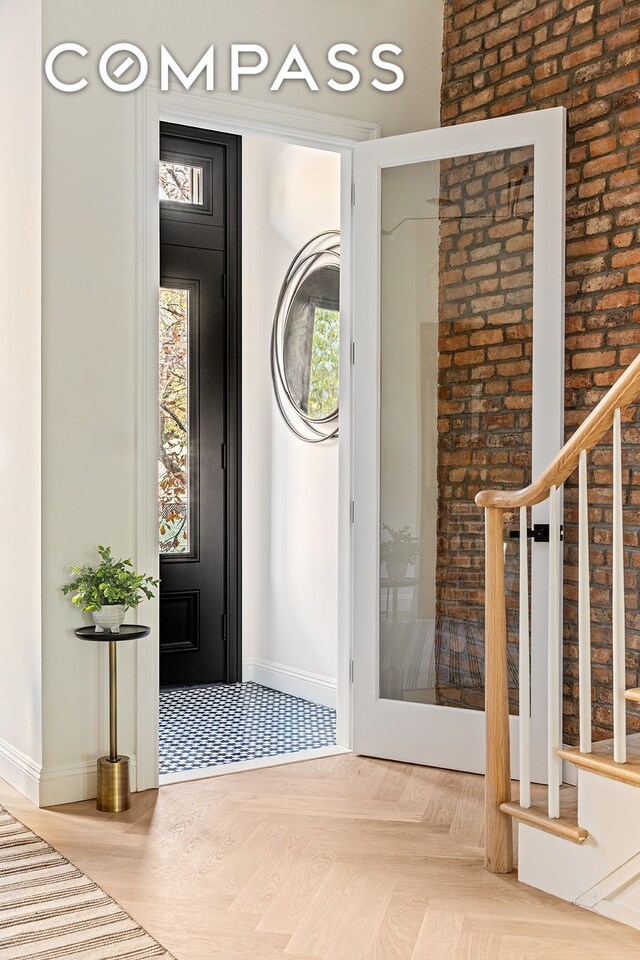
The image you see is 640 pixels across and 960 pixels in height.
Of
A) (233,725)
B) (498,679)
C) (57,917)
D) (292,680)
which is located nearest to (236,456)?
(292,680)

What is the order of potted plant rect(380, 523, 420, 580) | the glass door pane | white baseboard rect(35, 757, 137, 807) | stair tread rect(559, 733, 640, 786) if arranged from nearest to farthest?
1. stair tread rect(559, 733, 640, 786)
2. white baseboard rect(35, 757, 137, 807)
3. the glass door pane
4. potted plant rect(380, 523, 420, 580)

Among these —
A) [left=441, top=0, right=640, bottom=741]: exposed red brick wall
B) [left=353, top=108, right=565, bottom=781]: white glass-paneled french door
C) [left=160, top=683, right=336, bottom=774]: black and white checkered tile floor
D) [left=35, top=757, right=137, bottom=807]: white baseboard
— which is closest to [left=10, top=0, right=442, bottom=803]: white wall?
[left=35, top=757, right=137, bottom=807]: white baseboard

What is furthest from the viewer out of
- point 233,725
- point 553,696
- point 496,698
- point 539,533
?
point 233,725

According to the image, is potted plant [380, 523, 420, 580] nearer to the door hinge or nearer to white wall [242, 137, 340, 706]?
the door hinge

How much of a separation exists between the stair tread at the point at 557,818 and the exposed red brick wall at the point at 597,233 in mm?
719

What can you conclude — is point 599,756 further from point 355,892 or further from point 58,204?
point 58,204

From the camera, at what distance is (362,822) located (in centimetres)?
322

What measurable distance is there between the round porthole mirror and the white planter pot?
5.96 feet

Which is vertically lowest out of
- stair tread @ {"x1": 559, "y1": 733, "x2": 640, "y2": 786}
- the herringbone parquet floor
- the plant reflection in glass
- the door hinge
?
the herringbone parquet floor

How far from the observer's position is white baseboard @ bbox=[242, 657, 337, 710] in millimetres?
4957

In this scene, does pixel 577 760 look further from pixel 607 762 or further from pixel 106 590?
pixel 106 590

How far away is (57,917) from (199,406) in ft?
10.6

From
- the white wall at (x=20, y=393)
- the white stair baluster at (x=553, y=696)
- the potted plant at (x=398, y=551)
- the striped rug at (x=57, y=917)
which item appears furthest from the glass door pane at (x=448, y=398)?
the striped rug at (x=57, y=917)

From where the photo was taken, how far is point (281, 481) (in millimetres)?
5344
